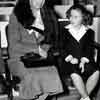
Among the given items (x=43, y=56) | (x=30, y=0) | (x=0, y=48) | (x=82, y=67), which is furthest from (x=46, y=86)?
(x=30, y=0)

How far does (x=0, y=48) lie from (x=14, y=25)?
26 centimetres

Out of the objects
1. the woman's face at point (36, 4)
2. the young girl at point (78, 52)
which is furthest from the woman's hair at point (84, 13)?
the woman's face at point (36, 4)

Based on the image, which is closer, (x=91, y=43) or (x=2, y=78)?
(x=2, y=78)

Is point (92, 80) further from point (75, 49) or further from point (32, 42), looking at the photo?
point (32, 42)

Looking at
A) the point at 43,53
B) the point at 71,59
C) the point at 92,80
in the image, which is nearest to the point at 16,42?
the point at 43,53

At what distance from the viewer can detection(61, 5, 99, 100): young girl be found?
2.20 m

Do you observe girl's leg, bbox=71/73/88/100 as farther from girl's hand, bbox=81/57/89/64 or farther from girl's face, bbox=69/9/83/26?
girl's face, bbox=69/9/83/26

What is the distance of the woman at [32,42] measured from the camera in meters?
1.91

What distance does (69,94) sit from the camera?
99.4 inches

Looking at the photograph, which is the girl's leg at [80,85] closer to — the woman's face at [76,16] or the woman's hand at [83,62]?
the woman's hand at [83,62]

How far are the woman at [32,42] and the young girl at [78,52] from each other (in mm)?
124

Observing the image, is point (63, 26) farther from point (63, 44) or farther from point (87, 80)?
point (87, 80)

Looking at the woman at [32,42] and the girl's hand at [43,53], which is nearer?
the woman at [32,42]

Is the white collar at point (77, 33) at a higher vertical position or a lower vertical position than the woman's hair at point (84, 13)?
lower
